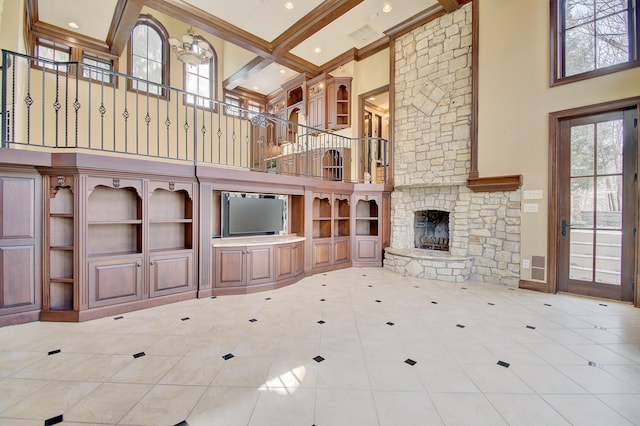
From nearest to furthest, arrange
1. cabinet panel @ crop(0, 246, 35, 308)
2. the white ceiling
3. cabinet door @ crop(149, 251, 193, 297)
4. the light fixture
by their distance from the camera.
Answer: cabinet panel @ crop(0, 246, 35, 308) < cabinet door @ crop(149, 251, 193, 297) < the light fixture < the white ceiling

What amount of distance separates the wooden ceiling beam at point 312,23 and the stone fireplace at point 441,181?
6.07 feet

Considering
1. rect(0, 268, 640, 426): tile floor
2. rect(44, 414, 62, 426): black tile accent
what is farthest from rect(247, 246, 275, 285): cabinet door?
rect(44, 414, 62, 426): black tile accent

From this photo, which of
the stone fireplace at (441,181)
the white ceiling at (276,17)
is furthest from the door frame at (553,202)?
the white ceiling at (276,17)

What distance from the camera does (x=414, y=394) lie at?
1900 mm

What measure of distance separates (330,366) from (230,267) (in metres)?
2.42

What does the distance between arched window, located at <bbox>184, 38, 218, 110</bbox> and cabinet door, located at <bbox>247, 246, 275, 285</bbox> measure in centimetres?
541

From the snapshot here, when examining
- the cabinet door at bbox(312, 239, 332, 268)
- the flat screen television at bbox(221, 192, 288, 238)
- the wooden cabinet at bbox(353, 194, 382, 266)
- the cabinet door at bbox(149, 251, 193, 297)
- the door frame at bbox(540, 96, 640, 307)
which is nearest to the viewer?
the cabinet door at bbox(149, 251, 193, 297)

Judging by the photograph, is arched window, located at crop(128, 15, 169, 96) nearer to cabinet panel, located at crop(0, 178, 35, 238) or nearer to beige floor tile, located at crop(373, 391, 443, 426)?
cabinet panel, located at crop(0, 178, 35, 238)

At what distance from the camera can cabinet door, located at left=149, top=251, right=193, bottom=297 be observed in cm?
359

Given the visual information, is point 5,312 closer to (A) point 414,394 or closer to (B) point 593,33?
(A) point 414,394

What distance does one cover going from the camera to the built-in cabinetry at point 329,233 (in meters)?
5.53

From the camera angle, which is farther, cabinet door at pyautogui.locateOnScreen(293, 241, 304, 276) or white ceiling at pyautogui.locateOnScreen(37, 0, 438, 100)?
white ceiling at pyautogui.locateOnScreen(37, 0, 438, 100)

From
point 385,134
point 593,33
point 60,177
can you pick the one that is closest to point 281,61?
point 385,134

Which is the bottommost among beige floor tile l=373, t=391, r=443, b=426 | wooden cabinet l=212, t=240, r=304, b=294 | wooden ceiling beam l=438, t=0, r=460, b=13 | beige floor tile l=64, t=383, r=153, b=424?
beige floor tile l=373, t=391, r=443, b=426
